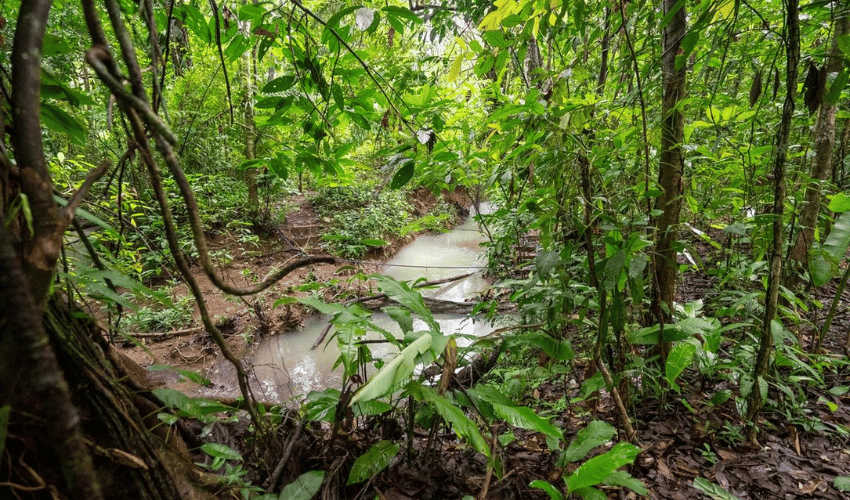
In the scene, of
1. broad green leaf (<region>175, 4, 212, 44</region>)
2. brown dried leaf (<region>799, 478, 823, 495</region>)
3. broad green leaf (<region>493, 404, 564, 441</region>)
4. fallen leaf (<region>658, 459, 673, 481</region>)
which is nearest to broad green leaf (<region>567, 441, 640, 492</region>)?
broad green leaf (<region>493, 404, 564, 441</region>)

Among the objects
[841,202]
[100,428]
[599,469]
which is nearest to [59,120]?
[100,428]

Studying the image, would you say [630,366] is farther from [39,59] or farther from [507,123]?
[39,59]

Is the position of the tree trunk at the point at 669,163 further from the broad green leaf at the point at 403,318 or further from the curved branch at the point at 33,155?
the curved branch at the point at 33,155

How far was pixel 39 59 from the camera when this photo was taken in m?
0.52

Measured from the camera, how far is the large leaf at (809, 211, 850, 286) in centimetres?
145

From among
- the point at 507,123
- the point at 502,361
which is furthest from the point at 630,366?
the point at 502,361

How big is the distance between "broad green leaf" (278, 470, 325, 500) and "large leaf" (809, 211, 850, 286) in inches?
76.9

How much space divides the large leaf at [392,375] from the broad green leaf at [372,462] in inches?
15.8

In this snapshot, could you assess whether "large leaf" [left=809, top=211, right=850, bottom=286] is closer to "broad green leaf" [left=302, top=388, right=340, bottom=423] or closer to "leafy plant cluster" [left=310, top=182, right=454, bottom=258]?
"broad green leaf" [left=302, top=388, right=340, bottom=423]

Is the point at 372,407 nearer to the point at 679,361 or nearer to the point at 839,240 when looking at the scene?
the point at 679,361

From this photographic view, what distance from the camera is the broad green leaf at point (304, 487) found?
1103 millimetres

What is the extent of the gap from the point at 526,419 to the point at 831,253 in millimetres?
1375

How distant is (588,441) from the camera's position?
139cm

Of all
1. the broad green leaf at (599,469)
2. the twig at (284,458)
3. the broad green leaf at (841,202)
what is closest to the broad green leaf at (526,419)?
the broad green leaf at (599,469)
